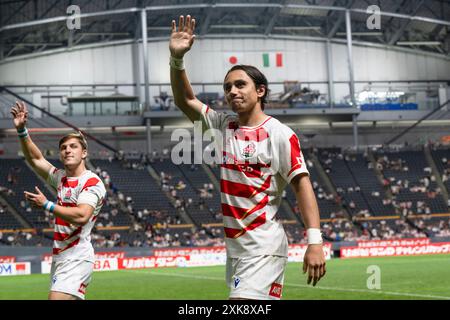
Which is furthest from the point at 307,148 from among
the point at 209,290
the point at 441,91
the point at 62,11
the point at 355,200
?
the point at 209,290

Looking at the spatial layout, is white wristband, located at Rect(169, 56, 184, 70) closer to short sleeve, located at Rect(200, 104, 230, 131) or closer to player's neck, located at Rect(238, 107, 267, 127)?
short sleeve, located at Rect(200, 104, 230, 131)

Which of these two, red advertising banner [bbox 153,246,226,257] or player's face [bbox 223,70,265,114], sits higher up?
player's face [bbox 223,70,265,114]

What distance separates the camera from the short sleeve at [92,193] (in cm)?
784

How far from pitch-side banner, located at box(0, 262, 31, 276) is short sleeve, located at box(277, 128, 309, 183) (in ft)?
110

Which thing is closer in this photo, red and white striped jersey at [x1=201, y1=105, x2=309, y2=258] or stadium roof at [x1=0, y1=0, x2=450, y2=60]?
red and white striped jersey at [x1=201, y1=105, x2=309, y2=258]

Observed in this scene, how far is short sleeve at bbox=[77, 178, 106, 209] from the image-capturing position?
7.84 m

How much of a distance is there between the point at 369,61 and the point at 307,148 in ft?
40.8

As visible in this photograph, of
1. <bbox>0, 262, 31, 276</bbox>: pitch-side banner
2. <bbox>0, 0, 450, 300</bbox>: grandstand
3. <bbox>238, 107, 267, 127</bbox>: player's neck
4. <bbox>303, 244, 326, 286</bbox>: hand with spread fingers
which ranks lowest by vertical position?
<bbox>0, 262, 31, 276</bbox>: pitch-side banner

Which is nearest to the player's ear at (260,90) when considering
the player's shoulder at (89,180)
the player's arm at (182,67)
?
the player's arm at (182,67)

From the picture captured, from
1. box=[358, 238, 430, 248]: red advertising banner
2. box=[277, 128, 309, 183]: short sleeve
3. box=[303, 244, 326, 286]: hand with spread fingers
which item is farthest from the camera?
box=[358, 238, 430, 248]: red advertising banner

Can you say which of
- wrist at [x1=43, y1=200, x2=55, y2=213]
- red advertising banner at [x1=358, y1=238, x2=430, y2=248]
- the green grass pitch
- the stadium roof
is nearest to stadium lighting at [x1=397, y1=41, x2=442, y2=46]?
the stadium roof

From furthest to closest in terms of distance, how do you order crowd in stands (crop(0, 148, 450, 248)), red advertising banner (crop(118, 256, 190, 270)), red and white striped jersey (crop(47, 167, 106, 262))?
crowd in stands (crop(0, 148, 450, 248))
red advertising banner (crop(118, 256, 190, 270))
red and white striped jersey (crop(47, 167, 106, 262))

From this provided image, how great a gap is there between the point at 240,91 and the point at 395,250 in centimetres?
4220

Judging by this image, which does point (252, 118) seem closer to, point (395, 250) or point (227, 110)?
point (395, 250)
